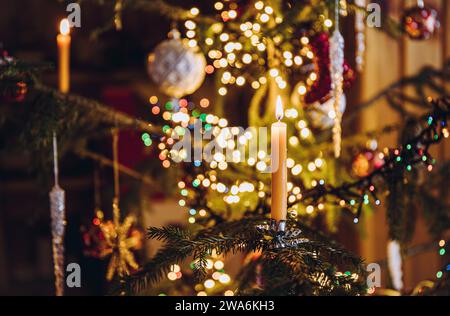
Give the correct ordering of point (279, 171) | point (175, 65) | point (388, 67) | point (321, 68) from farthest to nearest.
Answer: point (388, 67), point (175, 65), point (321, 68), point (279, 171)

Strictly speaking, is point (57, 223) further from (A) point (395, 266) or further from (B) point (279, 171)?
(A) point (395, 266)

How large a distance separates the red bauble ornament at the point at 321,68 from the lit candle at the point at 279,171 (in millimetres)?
352

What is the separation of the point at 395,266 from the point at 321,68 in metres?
0.56

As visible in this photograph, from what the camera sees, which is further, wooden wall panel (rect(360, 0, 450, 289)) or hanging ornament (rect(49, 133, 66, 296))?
wooden wall panel (rect(360, 0, 450, 289))

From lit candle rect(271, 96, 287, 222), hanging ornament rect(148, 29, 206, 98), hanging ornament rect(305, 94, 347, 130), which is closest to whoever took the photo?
lit candle rect(271, 96, 287, 222)

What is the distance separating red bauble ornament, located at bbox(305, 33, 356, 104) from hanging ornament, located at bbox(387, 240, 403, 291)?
0.46m

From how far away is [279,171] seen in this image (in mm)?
775

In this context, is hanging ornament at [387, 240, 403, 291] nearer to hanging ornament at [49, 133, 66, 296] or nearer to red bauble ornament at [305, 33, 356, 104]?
red bauble ornament at [305, 33, 356, 104]

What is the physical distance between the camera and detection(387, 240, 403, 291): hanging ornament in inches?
52.3

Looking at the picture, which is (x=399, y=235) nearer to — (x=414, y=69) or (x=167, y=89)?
(x=167, y=89)

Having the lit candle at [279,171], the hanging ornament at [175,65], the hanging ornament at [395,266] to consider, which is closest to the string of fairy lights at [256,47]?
the hanging ornament at [175,65]

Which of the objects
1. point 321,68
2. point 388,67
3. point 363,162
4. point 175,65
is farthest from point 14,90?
point 388,67

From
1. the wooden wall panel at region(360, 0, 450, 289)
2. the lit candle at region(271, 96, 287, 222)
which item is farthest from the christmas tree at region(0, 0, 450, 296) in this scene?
the wooden wall panel at region(360, 0, 450, 289)

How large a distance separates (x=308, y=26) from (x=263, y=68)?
0.14m
